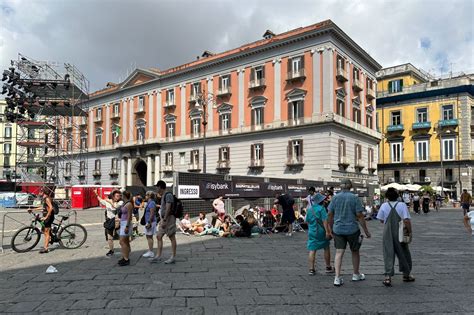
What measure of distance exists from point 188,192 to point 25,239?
6719 mm

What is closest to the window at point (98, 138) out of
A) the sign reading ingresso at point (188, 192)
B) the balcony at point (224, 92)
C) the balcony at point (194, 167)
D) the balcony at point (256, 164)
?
the balcony at point (194, 167)

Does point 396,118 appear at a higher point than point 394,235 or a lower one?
higher

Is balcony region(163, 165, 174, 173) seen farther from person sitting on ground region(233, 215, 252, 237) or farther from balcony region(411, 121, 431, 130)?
balcony region(411, 121, 431, 130)

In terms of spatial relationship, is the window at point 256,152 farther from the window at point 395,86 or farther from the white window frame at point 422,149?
the window at point 395,86

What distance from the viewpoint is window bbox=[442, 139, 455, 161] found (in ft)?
159

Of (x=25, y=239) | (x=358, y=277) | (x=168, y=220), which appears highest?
(x=168, y=220)

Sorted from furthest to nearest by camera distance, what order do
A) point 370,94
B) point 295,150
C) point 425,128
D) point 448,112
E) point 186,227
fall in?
1. point 425,128
2. point 448,112
3. point 370,94
4. point 295,150
5. point 186,227

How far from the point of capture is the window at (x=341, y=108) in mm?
→ 33763

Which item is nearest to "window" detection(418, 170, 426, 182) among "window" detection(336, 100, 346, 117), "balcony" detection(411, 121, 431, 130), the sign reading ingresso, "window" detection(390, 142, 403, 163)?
"window" detection(390, 142, 403, 163)

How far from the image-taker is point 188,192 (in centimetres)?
1580

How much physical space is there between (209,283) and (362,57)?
36.5 metres

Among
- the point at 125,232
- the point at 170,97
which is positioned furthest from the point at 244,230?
the point at 170,97

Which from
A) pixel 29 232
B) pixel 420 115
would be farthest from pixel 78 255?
pixel 420 115

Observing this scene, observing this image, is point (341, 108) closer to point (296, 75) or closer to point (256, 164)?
point (296, 75)
